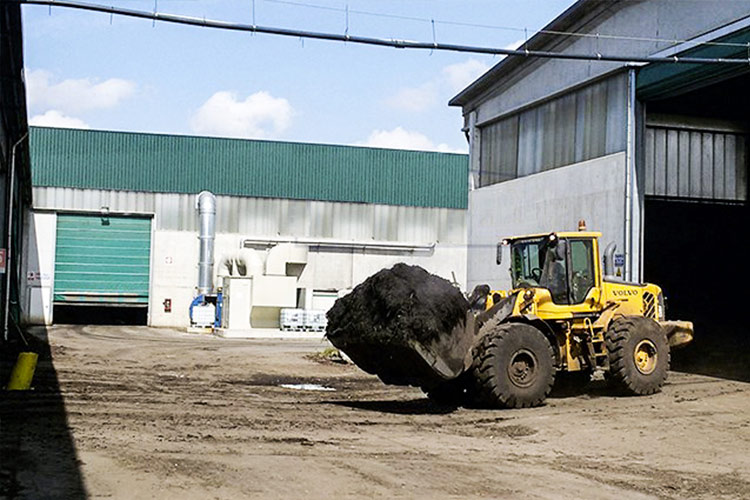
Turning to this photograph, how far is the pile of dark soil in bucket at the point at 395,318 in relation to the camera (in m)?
13.3

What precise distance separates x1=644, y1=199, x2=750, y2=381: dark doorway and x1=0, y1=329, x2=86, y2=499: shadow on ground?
63.3 ft

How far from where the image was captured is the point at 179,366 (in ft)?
78.0

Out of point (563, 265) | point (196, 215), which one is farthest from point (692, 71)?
point (196, 215)

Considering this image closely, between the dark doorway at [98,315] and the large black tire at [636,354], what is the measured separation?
3711 cm

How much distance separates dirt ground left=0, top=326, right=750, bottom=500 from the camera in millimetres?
8977

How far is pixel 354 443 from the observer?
1149cm

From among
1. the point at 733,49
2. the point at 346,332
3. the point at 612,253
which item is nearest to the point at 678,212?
the point at 612,253

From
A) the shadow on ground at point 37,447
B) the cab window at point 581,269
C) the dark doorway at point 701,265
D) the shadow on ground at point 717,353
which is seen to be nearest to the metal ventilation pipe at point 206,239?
the dark doorway at point 701,265

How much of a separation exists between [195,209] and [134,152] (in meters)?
4.30

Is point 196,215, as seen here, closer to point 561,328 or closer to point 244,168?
point 244,168

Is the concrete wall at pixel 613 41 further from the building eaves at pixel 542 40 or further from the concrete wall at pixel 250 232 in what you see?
the concrete wall at pixel 250 232

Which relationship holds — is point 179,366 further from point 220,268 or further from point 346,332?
point 220,268

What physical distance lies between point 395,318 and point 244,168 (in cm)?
3799

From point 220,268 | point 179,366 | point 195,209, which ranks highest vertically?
point 195,209
